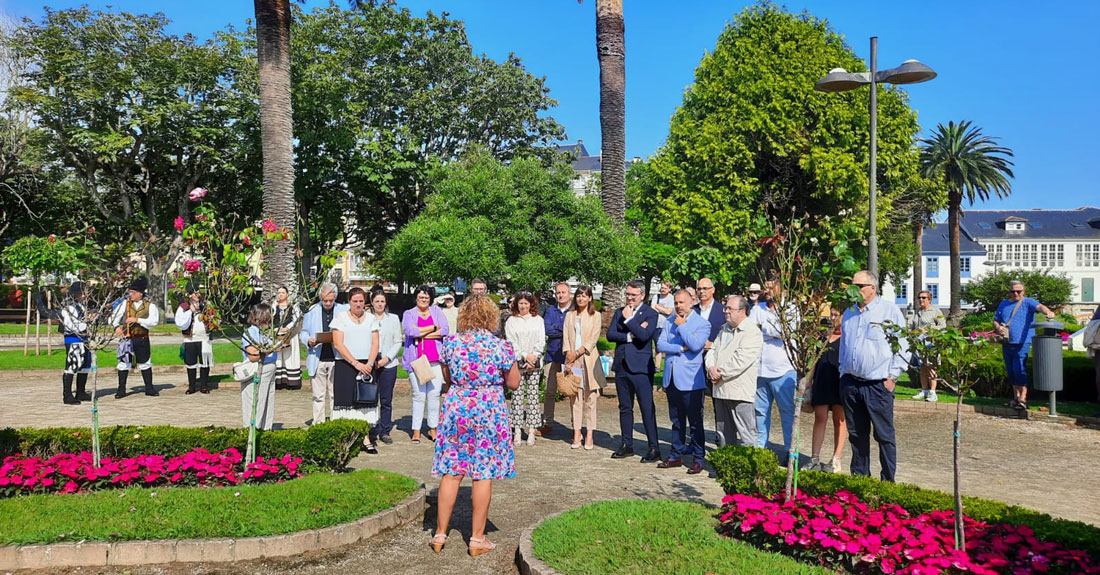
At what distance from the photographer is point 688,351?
777 cm

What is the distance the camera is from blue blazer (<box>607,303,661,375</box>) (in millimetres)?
8164

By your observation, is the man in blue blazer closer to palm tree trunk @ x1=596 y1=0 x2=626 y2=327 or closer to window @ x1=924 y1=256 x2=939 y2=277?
palm tree trunk @ x1=596 y1=0 x2=626 y2=327

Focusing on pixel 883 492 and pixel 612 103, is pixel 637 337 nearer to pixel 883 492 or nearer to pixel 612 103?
pixel 883 492

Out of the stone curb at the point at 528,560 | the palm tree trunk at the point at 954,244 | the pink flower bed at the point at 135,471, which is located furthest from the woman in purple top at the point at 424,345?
the palm tree trunk at the point at 954,244

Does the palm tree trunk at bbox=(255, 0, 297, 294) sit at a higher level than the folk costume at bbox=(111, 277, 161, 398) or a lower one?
higher

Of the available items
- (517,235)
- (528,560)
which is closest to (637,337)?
(528,560)

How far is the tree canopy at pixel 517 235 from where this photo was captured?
19469mm

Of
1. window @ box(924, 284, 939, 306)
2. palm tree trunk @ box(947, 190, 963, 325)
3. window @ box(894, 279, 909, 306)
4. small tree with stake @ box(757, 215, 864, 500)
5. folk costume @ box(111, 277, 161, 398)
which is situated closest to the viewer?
small tree with stake @ box(757, 215, 864, 500)

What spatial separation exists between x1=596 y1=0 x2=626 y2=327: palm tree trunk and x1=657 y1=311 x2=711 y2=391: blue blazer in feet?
32.6

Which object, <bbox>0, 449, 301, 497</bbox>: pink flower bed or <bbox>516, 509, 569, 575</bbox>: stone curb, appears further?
<bbox>0, 449, 301, 497</bbox>: pink flower bed

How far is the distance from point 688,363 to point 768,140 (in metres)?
26.2

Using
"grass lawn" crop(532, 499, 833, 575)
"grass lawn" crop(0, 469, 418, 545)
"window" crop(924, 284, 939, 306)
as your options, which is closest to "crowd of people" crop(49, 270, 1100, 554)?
"grass lawn" crop(532, 499, 833, 575)

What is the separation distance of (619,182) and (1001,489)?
12178 mm

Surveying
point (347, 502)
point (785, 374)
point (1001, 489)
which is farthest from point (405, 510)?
point (1001, 489)
